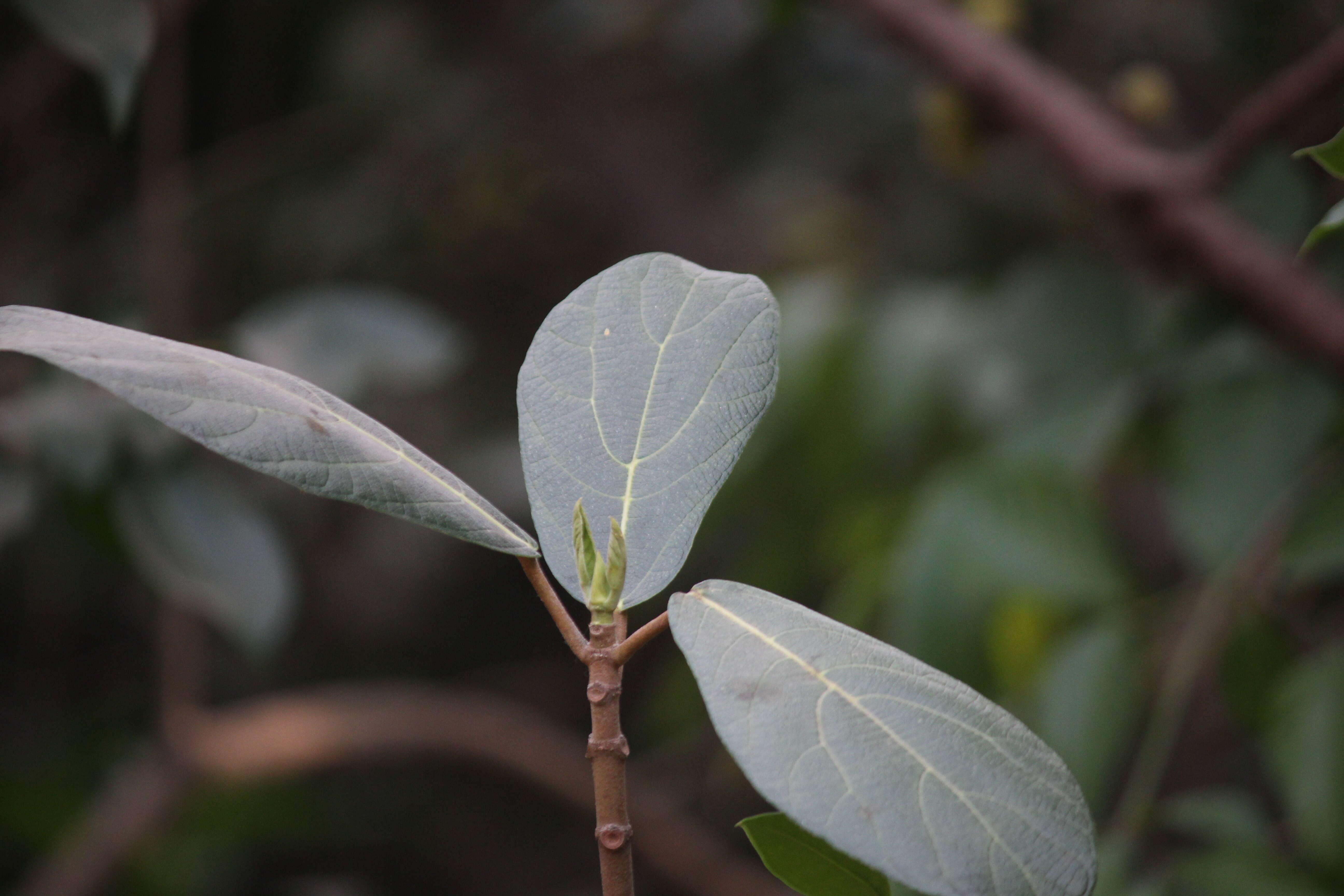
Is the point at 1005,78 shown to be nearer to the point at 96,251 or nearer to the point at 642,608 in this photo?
the point at 642,608

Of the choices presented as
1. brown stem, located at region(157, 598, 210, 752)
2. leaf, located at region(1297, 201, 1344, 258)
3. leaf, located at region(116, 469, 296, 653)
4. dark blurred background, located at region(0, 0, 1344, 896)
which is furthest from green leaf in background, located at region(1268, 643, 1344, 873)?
brown stem, located at region(157, 598, 210, 752)

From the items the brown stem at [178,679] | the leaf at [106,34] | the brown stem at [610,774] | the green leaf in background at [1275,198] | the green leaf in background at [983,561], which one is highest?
the leaf at [106,34]

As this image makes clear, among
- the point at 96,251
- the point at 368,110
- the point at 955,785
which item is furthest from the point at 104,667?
the point at 955,785

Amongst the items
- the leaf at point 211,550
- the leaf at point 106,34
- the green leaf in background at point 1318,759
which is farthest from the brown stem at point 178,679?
the green leaf in background at point 1318,759

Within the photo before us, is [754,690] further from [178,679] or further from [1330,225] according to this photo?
[178,679]

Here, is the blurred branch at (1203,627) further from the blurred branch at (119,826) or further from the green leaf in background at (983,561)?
the blurred branch at (119,826)

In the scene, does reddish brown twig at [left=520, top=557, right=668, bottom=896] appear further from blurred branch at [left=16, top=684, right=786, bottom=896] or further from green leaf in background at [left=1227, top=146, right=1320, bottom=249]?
blurred branch at [left=16, top=684, right=786, bottom=896]

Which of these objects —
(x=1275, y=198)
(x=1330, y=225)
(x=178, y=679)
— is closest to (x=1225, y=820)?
(x=1275, y=198)
